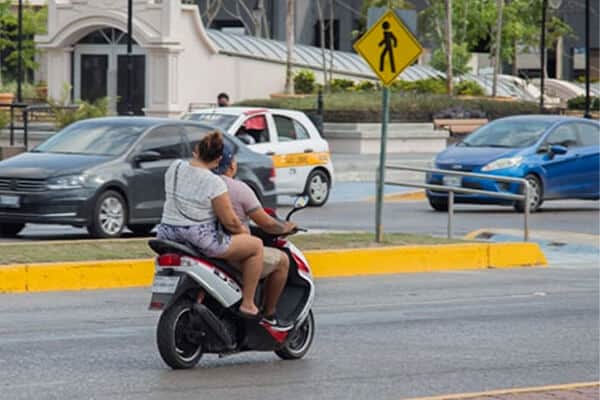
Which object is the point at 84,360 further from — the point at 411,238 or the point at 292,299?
the point at 411,238

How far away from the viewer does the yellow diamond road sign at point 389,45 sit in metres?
18.4

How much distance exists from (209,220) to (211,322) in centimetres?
64

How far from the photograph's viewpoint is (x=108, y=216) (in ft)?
63.0

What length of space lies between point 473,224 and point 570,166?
3.78m

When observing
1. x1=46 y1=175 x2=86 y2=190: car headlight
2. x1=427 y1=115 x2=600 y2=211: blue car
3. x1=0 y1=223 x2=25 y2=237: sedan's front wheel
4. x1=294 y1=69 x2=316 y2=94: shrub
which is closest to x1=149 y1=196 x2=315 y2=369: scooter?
x1=46 y1=175 x2=86 y2=190: car headlight

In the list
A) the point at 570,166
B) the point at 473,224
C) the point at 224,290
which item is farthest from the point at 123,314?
the point at 570,166

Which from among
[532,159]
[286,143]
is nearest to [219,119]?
[286,143]

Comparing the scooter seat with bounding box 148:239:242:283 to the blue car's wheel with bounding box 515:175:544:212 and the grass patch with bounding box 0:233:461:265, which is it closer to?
the grass patch with bounding box 0:233:461:265

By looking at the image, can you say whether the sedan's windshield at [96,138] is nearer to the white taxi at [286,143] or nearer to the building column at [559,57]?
the white taxi at [286,143]

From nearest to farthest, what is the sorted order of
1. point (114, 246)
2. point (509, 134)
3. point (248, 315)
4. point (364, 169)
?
1. point (248, 315)
2. point (114, 246)
3. point (509, 134)
4. point (364, 169)

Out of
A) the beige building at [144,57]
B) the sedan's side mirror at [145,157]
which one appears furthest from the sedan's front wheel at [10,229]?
the beige building at [144,57]

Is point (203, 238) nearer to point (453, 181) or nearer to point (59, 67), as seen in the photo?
point (453, 181)

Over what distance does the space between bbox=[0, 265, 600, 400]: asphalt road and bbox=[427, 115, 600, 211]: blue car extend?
981cm

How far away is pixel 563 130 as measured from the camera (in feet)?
91.6
